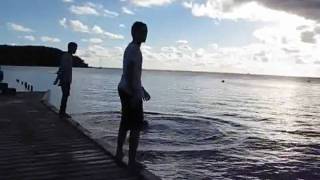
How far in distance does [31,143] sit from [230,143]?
1087 centimetres

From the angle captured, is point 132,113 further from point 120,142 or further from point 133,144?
point 120,142

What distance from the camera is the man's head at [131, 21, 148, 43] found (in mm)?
6824

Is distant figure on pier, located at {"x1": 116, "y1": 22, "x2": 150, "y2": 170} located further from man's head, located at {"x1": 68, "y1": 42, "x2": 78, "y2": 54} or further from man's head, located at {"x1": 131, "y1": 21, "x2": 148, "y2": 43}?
man's head, located at {"x1": 68, "y1": 42, "x2": 78, "y2": 54}

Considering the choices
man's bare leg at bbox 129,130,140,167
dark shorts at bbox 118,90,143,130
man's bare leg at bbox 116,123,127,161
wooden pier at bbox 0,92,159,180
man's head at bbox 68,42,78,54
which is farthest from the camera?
man's head at bbox 68,42,78,54

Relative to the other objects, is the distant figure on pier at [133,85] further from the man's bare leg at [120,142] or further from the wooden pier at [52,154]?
the wooden pier at [52,154]

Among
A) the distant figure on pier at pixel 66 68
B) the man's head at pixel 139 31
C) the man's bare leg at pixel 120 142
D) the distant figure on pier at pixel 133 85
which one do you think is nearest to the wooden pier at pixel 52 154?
the man's bare leg at pixel 120 142

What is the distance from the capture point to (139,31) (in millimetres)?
6852

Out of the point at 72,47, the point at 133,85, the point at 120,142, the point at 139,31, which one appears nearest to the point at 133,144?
the point at 120,142

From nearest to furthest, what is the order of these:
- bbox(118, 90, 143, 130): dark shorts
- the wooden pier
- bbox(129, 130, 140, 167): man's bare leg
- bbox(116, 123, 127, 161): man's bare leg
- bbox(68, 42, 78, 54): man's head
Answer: the wooden pier
bbox(118, 90, 143, 130): dark shorts
bbox(129, 130, 140, 167): man's bare leg
bbox(116, 123, 127, 161): man's bare leg
bbox(68, 42, 78, 54): man's head

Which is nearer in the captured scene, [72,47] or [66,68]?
[72,47]

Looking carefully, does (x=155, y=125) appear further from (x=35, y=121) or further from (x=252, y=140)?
(x=35, y=121)

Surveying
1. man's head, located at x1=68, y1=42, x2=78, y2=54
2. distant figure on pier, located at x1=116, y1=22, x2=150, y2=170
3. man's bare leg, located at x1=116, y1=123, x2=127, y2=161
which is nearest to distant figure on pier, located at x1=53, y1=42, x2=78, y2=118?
man's head, located at x1=68, y1=42, x2=78, y2=54

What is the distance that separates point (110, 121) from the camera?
24828mm

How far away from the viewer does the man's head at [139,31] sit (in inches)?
269
